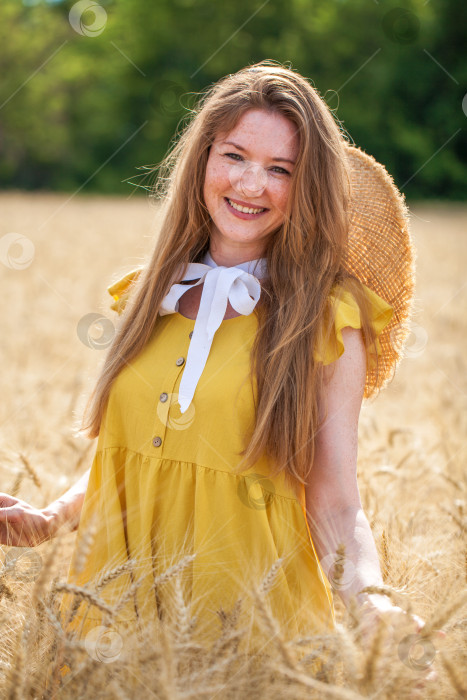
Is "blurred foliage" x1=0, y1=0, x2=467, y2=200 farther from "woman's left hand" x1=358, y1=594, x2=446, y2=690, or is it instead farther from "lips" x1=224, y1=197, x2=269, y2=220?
"woman's left hand" x1=358, y1=594, x2=446, y2=690

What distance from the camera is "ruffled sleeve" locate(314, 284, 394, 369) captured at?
1497mm

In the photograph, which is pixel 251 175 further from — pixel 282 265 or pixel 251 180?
pixel 282 265

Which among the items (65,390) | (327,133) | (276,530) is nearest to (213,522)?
(276,530)

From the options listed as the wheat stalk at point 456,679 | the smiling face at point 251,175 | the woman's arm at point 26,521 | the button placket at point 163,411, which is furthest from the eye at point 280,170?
the wheat stalk at point 456,679

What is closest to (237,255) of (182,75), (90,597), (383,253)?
(383,253)

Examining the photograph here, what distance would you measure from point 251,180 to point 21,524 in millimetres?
920

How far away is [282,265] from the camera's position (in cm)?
166

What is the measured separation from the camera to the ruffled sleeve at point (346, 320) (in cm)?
150

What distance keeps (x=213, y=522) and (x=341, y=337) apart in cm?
47

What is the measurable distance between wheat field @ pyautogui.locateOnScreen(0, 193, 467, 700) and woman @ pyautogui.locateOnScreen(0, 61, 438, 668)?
0.59ft

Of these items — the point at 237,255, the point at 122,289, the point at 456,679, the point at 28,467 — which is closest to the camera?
the point at 456,679

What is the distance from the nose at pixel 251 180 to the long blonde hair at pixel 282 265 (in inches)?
2.9

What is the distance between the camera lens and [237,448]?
1513 mm

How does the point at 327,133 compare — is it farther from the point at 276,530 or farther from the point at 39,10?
the point at 39,10
